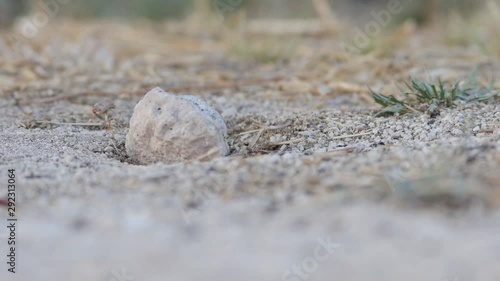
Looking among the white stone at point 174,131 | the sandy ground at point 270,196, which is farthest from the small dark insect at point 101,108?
the white stone at point 174,131

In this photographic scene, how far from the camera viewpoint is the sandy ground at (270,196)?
1669 millimetres

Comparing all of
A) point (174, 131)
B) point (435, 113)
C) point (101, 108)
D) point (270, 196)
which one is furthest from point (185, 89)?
point (270, 196)

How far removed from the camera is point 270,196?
2.02 m

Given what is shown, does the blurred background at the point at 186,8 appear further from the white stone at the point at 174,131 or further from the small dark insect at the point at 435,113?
the white stone at the point at 174,131

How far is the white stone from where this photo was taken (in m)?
2.74

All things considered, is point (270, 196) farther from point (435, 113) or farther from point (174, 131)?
point (435, 113)

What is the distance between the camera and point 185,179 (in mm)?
2195

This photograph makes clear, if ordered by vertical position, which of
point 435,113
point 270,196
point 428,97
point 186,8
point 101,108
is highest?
point 186,8

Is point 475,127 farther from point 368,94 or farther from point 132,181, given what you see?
point 132,181

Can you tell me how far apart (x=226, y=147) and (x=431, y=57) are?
2752 millimetres

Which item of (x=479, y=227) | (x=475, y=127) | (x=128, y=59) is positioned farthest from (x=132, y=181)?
(x=128, y=59)

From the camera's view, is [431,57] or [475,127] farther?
[431,57]

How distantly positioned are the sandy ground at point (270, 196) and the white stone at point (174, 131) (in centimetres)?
11

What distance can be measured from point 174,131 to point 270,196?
0.83m
